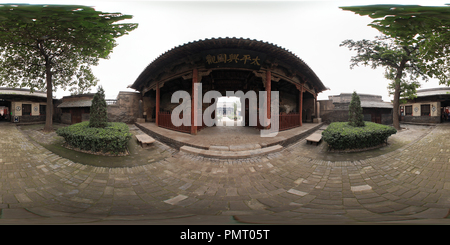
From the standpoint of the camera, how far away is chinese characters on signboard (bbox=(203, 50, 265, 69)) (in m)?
6.26

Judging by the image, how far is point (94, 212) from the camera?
2.10 metres

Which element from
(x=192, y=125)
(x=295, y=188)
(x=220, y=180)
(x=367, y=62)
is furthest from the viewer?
(x=367, y=62)

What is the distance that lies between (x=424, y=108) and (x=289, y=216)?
19.5 meters

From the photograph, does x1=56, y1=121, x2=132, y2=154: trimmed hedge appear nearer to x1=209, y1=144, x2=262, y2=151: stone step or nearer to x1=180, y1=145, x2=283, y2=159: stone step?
x1=180, y1=145, x2=283, y2=159: stone step

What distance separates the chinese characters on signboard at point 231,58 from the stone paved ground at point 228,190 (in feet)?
13.5

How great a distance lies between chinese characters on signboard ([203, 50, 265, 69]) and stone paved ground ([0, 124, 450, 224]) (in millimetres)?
4124

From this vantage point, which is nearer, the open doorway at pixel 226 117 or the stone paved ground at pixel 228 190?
the stone paved ground at pixel 228 190

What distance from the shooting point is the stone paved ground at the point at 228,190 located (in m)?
2.01

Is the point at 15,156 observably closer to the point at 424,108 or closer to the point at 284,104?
the point at 284,104

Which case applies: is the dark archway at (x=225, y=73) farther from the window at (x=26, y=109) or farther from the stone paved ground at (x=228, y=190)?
the window at (x=26, y=109)

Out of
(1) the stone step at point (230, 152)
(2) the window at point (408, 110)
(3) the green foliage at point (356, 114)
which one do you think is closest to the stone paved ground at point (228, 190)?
(1) the stone step at point (230, 152)

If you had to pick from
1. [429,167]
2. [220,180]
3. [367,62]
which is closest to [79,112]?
[220,180]

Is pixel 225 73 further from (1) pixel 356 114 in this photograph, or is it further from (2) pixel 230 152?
(1) pixel 356 114

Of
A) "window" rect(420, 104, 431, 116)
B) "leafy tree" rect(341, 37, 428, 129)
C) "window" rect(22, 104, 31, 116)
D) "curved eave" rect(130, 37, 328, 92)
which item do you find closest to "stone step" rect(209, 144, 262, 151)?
"curved eave" rect(130, 37, 328, 92)
